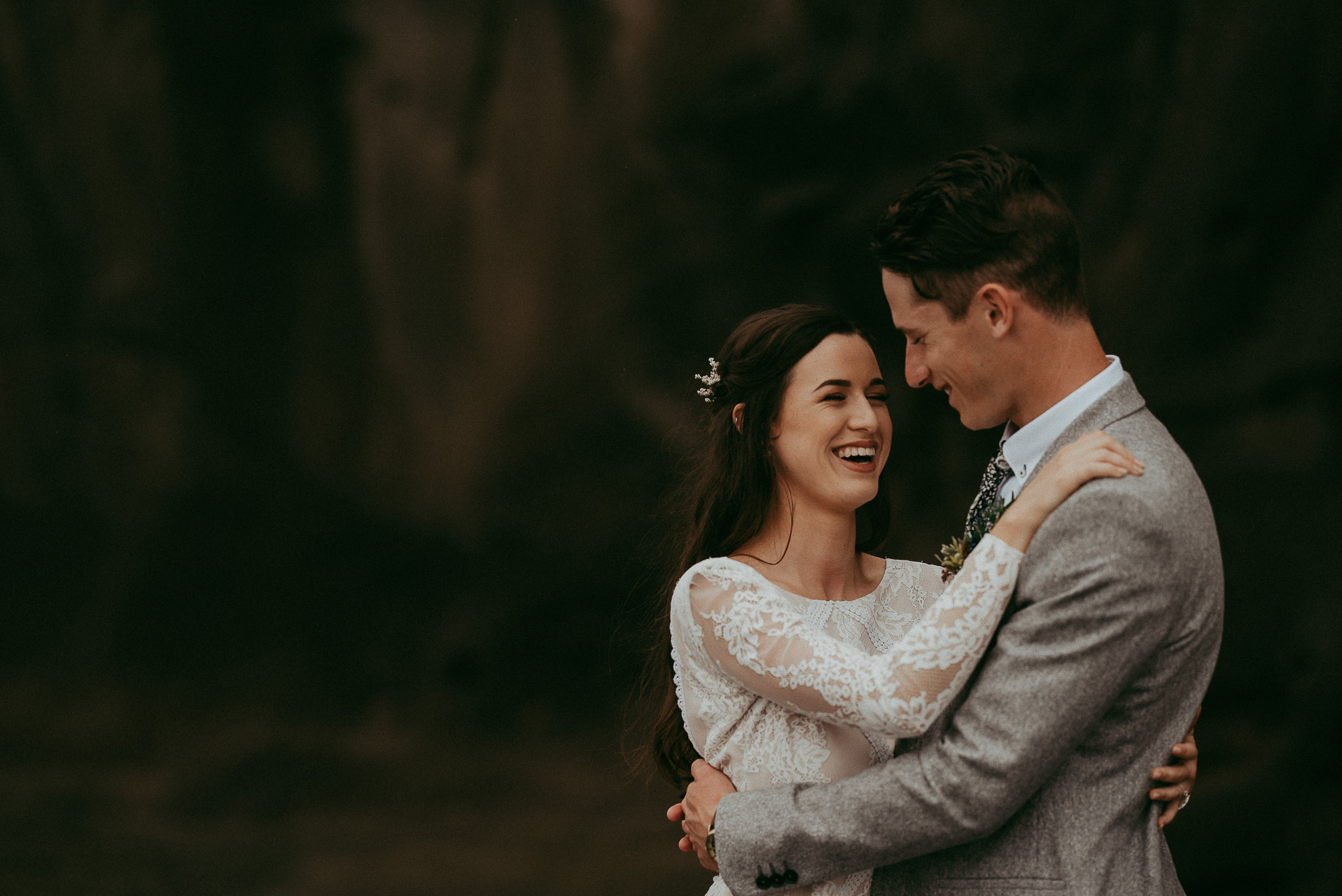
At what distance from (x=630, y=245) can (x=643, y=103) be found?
0.43 metres

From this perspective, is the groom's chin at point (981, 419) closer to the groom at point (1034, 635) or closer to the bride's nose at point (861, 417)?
the groom at point (1034, 635)

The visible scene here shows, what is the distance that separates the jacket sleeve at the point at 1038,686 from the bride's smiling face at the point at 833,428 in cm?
52

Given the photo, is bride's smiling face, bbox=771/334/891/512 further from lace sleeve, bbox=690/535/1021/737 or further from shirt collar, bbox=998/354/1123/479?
shirt collar, bbox=998/354/1123/479

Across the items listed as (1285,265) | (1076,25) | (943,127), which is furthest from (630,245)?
(1285,265)

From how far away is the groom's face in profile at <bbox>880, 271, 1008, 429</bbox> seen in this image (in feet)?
5.13

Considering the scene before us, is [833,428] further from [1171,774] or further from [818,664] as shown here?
[1171,774]

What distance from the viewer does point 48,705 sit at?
3137 mm

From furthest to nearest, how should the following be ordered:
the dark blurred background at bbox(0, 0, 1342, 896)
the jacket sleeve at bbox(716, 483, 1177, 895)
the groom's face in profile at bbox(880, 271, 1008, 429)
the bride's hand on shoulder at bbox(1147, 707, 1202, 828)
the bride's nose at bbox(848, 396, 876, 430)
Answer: the dark blurred background at bbox(0, 0, 1342, 896), the bride's nose at bbox(848, 396, 876, 430), the groom's face in profile at bbox(880, 271, 1008, 429), the bride's hand on shoulder at bbox(1147, 707, 1202, 828), the jacket sleeve at bbox(716, 483, 1177, 895)

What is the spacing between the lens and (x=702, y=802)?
180cm

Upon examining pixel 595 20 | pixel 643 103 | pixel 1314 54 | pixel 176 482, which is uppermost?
pixel 595 20

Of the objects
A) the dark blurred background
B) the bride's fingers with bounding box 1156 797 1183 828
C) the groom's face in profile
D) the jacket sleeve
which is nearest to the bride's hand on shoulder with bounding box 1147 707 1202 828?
the bride's fingers with bounding box 1156 797 1183 828

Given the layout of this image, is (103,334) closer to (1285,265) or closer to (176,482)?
(176,482)

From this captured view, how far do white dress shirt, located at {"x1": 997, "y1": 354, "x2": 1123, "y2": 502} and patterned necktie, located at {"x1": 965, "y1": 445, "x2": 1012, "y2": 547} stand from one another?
0.11 meters

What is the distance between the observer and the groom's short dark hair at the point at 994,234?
151 centimetres
